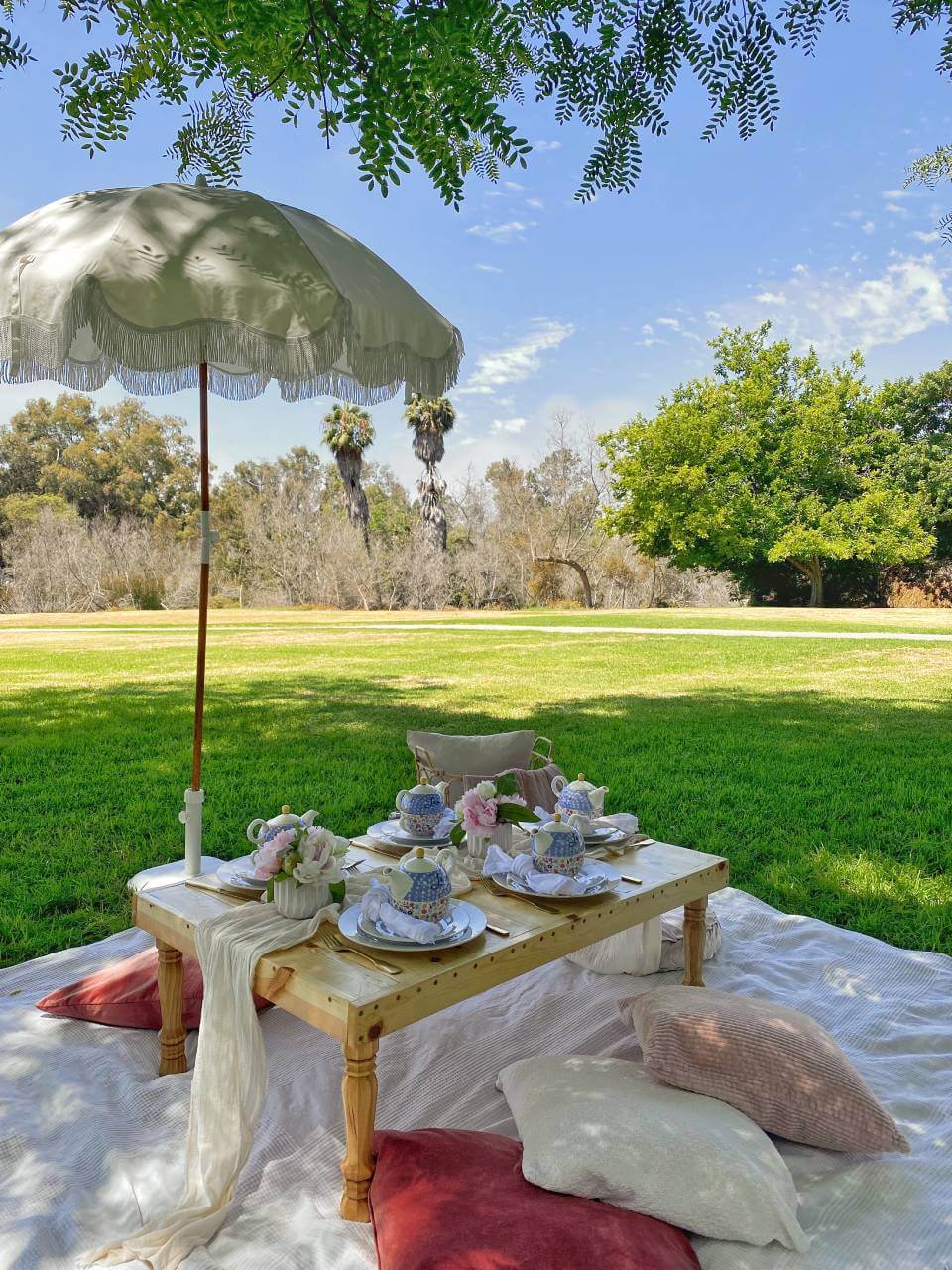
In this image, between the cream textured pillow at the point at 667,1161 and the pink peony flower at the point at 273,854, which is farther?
the pink peony flower at the point at 273,854

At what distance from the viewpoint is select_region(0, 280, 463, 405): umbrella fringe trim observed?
2.17m

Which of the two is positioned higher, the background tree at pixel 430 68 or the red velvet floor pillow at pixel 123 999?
the background tree at pixel 430 68

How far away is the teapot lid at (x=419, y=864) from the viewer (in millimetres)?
2109

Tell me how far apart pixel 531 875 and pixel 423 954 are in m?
0.50

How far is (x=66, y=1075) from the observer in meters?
2.56

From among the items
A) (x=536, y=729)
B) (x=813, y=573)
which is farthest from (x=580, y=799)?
(x=813, y=573)

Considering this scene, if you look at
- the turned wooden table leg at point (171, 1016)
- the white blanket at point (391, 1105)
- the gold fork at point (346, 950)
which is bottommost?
the white blanket at point (391, 1105)

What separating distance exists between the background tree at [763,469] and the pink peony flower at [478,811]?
2388 cm

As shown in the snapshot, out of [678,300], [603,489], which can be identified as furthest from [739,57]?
[678,300]

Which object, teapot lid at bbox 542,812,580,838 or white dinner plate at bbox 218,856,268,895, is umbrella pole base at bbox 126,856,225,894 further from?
teapot lid at bbox 542,812,580,838

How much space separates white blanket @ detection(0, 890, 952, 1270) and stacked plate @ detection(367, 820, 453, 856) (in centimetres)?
60

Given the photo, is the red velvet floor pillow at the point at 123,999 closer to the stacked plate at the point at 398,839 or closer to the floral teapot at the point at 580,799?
the stacked plate at the point at 398,839

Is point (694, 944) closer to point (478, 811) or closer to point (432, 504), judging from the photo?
point (478, 811)

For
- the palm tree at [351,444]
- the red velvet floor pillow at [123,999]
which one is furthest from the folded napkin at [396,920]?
the palm tree at [351,444]
